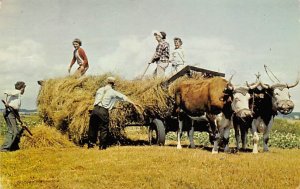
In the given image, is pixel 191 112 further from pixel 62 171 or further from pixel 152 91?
pixel 62 171

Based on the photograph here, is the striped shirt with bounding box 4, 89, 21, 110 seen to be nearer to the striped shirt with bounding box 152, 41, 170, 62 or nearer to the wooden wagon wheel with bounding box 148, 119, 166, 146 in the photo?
the wooden wagon wheel with bounding box 148, 119, 166, 146

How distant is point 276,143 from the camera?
17891 millimetres

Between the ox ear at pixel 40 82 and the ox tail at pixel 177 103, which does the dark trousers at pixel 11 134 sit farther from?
the ox tail at pixel 177 103

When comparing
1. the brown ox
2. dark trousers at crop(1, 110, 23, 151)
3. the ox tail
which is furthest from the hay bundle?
the ox tail

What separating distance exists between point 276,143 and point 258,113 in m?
5.60

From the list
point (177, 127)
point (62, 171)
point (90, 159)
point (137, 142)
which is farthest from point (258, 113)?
point (62, 171)

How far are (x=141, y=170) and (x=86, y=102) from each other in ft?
12.6

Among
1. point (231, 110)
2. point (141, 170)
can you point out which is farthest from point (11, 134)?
point (231, 110)

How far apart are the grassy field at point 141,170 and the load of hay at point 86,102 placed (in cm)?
134

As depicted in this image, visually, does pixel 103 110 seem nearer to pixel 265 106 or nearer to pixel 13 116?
pixel 13 116

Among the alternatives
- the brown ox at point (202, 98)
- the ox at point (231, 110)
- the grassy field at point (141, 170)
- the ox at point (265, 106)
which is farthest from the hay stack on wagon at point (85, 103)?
the ox at point (265, 106)

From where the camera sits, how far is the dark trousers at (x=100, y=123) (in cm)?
1169

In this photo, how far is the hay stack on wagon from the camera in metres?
12.2

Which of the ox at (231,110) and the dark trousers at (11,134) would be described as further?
the dark trousers at (11,134)
